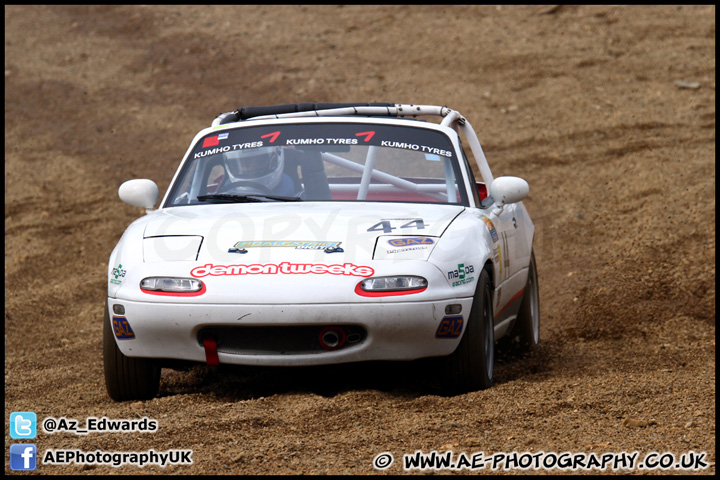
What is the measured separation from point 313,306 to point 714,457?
6.04ft

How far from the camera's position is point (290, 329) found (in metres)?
4.88

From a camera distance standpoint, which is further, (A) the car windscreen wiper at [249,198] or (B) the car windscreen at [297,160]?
(B) the car windscreen at [297,160]

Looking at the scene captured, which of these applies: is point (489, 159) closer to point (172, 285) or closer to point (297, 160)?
point (297, 160)

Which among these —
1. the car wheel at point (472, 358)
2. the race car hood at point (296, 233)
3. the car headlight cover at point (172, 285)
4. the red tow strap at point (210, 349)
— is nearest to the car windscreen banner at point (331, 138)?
the race car hood at point (296, 233)

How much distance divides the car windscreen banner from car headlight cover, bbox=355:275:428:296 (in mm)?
1608

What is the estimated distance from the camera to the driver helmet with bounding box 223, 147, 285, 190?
20.4 ft

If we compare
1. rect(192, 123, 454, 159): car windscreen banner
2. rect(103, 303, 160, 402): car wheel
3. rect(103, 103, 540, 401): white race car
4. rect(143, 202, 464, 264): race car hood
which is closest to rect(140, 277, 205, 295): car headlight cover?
rect(103, 103, 540, 401): white race car

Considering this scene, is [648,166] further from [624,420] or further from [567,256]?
[624,420]

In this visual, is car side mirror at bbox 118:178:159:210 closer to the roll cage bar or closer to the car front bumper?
the roll cage bar

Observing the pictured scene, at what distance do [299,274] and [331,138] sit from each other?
5.50 ft

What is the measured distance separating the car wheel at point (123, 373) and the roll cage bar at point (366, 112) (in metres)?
2.10

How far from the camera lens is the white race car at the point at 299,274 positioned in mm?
4781

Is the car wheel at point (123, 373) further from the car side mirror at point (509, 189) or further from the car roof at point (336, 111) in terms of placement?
the car side mirror at point (509, 189)

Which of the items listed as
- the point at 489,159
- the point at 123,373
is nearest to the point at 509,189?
the point at 123,373
